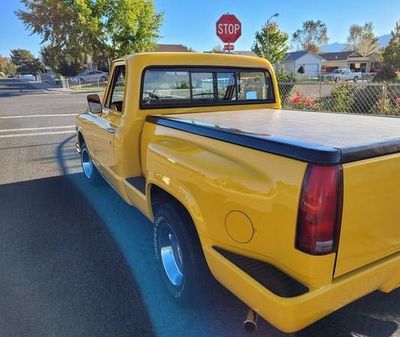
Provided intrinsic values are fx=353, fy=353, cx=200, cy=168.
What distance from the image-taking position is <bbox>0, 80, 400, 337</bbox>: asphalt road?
2.58m

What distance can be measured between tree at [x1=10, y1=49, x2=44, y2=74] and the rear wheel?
103 metres

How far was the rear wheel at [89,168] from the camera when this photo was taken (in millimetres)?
5645

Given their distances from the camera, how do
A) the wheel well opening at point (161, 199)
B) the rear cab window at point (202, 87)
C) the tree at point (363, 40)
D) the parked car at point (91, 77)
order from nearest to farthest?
the wheel well opening at point (161, 199) → the rear cab window at point (202, 87) → the parked car at point (91, 77) → the tree at point (363, 40)

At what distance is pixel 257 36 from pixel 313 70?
34.6m

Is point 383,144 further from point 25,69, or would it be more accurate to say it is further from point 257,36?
point 25,69

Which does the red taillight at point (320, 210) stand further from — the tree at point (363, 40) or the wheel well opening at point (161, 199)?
the tree at point (363, 40)

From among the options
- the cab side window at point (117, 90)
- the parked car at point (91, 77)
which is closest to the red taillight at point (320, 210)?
the cab side window at point (117, 90)

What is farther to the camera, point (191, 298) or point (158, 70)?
point (158, 70)

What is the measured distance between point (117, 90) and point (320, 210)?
3.18 meters

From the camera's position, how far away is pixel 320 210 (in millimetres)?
1676

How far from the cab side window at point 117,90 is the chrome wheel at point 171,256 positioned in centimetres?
167

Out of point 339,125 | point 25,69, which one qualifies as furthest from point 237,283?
point 25,69

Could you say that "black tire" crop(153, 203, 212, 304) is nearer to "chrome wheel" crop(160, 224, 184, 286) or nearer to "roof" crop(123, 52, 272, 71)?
"chrome wheel" crop(160, 224, 184, 286)

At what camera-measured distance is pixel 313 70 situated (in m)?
69.3
